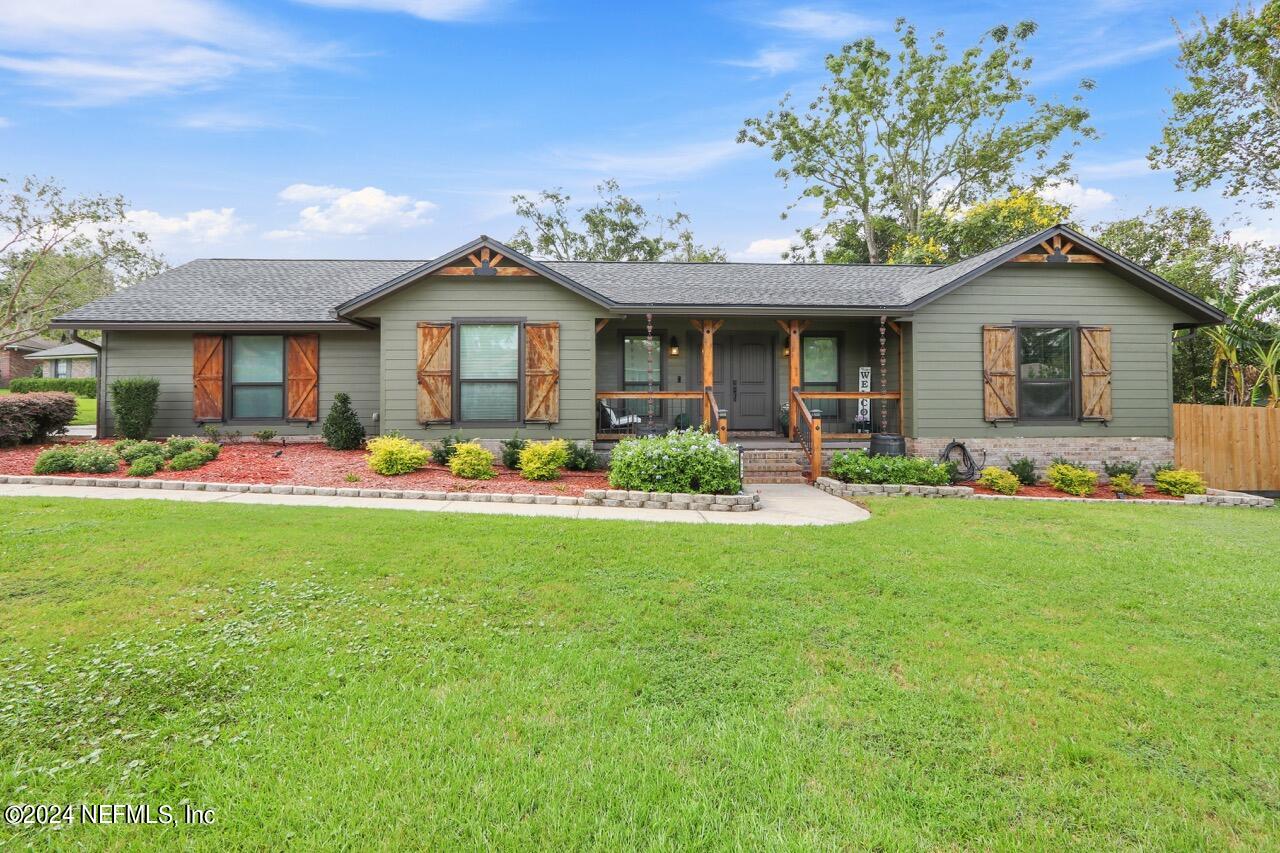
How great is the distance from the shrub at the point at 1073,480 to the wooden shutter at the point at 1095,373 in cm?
167

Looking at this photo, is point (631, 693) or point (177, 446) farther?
point (177, 446)

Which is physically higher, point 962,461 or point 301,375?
point 301,375

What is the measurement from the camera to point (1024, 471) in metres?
9.69

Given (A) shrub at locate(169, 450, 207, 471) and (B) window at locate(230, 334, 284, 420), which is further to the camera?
(B) window at locate(230, 334, 284, 420)

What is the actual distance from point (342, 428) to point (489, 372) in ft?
9.50

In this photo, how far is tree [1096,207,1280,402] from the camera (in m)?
13.8

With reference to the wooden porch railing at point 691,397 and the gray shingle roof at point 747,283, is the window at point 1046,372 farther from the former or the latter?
the wooden porch railing at point 691,397

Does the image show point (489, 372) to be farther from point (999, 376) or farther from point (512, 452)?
point (999, 376)

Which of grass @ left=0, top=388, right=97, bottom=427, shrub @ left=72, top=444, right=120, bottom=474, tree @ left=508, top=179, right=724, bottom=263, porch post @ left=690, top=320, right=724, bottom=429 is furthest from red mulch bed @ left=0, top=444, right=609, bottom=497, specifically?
tree @ left=508, top=179, right=724, bottom=263

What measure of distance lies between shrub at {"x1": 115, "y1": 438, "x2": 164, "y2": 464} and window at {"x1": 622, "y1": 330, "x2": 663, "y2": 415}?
8.00 metres

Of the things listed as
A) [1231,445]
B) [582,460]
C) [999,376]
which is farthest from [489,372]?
[1231,445]

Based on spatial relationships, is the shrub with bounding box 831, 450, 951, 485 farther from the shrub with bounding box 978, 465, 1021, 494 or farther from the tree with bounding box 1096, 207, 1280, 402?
the tree with bounding box 1096, 207, 1280, 402

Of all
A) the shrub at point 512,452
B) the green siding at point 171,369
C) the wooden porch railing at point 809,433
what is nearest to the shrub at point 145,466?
the green siding at point 171,369

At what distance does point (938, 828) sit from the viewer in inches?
74.5
